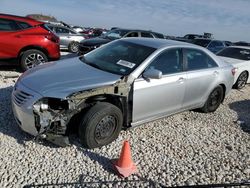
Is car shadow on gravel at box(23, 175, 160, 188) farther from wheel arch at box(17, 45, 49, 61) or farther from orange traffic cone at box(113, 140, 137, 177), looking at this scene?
wheel arch at box(17, 45, 49, 61)

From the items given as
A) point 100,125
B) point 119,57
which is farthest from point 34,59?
point 100,125

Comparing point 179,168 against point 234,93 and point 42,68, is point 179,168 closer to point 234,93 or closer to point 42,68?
point 42,68

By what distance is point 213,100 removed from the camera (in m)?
6.40

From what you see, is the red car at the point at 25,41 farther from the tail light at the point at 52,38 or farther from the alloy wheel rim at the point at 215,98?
the alloy wheel rim at the point at 215,98

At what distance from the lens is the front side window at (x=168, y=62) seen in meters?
4.87

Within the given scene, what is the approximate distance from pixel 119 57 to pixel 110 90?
1.00 metres

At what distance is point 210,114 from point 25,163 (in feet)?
13.8

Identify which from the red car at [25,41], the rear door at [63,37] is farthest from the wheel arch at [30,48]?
the rear door at [63,37]

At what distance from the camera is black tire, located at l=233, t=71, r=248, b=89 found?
9.58 metres

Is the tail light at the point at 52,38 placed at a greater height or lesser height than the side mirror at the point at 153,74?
greater

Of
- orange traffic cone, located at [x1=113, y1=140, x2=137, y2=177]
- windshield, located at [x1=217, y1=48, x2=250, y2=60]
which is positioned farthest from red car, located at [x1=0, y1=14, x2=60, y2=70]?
windshield, located at [x1=217, y1=48, x2=250, y2=60]

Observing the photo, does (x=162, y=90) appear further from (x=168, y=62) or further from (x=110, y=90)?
(x=110, y=90)

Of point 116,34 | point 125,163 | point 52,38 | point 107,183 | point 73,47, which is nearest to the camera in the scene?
point 107,183

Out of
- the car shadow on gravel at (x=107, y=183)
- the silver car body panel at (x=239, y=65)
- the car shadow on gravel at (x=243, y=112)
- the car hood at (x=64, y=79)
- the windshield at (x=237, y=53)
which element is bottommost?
Result: the car shadow on gravel at (x=243, y=112)
